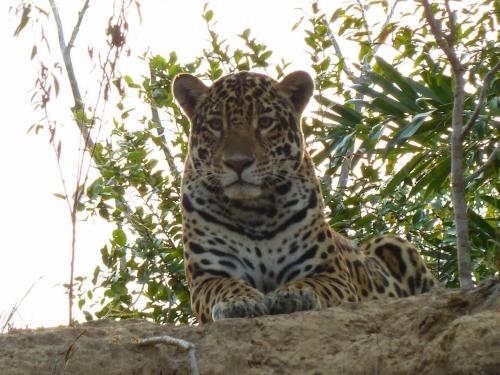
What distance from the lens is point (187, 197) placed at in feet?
26.8

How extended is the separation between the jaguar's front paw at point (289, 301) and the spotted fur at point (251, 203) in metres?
0.38

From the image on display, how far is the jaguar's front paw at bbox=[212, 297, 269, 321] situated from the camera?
6652 millimetres

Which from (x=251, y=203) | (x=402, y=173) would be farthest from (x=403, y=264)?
(x=251, y=203)

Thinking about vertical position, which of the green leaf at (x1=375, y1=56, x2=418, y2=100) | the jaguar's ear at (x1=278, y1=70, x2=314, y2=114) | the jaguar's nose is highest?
the green leaf at (x1=375, y1=56, x2=418, y2=100)

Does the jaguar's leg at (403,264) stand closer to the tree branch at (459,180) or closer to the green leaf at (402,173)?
the green leaf at (402,173)

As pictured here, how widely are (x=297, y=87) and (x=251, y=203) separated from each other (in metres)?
1.28

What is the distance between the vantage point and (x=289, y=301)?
680 centimetres

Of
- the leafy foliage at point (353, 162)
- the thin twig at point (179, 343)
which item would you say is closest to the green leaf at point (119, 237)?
the leafy foliage at point (353, 162)

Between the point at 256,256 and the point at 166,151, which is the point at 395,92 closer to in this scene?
the point at 256,256

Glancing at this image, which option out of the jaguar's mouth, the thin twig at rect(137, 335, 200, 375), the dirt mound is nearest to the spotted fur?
the jaguar's mouth

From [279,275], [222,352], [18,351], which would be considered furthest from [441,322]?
[279,275]

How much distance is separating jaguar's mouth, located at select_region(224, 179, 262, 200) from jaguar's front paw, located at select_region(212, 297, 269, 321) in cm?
117

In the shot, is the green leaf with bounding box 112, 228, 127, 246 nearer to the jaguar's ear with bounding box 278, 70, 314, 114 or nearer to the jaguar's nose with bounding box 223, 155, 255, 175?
the jaguar's ear with bounding box 278, 70, 314, 114

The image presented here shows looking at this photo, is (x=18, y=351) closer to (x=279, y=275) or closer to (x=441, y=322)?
(x=441, y=322)
